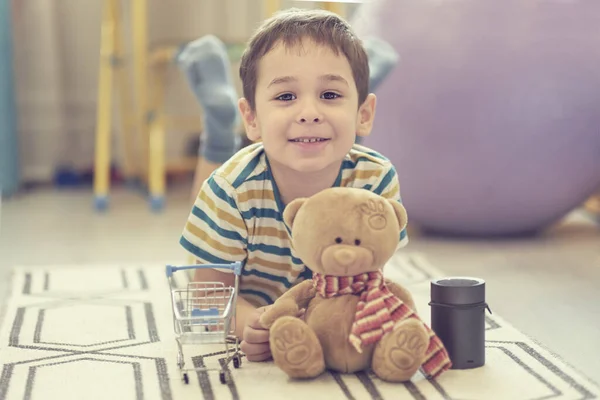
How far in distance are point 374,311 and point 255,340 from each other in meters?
0.16

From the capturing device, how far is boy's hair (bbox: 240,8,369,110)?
1.08 meters

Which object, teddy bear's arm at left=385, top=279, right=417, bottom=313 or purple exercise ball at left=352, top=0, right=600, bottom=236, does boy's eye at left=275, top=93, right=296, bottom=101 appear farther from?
purple exercise ball at left=352, top=0, right=600, bottom=236

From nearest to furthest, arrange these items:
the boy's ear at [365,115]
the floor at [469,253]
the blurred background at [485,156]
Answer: the boy's ear at [365,115]
the floor at [469,253]
the blurred background at [485,156]

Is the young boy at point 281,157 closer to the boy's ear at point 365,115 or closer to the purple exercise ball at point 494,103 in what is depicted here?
the boy's ear at point 365,115

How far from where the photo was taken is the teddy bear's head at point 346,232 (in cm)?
96

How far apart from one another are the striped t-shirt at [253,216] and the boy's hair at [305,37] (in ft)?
0.32

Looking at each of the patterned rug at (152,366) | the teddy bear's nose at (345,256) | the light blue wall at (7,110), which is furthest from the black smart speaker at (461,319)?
the light blue wall at (7,110)

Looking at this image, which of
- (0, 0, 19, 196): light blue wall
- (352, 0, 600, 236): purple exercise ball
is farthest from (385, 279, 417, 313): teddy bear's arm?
(0, 0, 19, 196): light blue wall

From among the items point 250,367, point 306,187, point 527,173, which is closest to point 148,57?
point 527,173

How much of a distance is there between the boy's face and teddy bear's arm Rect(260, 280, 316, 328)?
0.16 metres

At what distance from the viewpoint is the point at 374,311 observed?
0.97m

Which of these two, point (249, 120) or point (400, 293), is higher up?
point (249, 120)

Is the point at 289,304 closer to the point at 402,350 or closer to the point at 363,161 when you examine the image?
the point at 402,350

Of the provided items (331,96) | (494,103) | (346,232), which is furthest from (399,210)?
(494,103)
